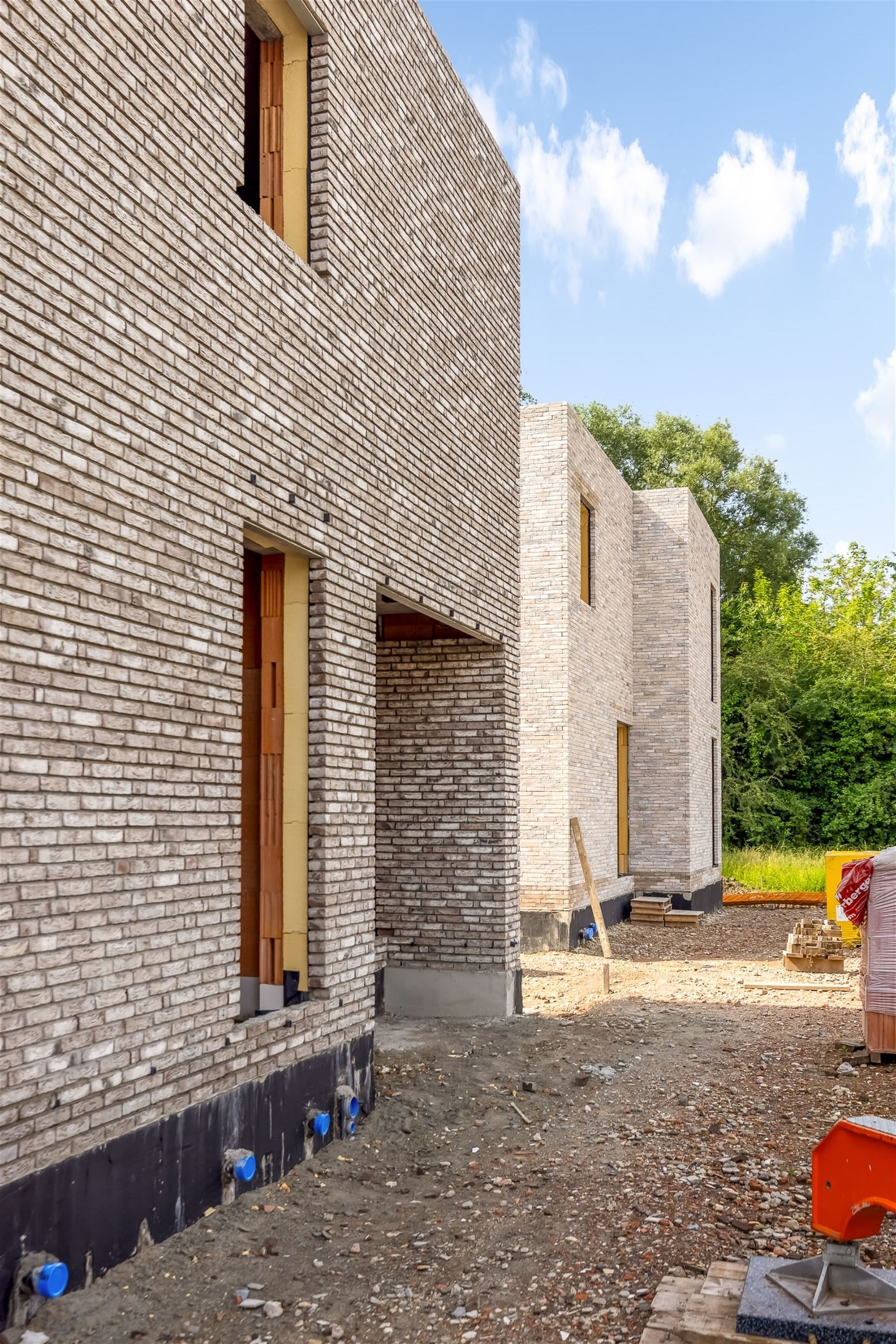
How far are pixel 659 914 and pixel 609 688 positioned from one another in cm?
405

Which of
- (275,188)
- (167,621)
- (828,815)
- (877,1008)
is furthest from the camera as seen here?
(828,815)

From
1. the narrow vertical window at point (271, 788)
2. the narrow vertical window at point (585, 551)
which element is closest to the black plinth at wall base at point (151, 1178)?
the narrow vertical window at point (271, 788)

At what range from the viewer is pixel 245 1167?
17.2 ft

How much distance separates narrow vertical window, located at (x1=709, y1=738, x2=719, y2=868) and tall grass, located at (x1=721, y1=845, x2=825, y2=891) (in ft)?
5.87

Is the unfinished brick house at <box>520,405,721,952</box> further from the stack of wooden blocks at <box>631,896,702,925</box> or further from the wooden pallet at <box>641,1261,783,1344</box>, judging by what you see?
the wooden pallet at <box>641,1261,783,1344</box>

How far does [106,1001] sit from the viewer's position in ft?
14.5

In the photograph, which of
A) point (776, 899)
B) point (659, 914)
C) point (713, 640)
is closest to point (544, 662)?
point (659, 914)

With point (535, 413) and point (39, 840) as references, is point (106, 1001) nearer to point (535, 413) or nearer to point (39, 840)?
point (39, 840)

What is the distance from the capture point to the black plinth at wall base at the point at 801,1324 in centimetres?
355

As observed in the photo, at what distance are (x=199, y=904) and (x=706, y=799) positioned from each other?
18378 millimetres

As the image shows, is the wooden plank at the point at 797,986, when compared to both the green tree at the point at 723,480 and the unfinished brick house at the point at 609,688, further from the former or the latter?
the green tree at the point at 723,480

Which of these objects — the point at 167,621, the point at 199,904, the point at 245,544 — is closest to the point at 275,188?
the point at 245,544

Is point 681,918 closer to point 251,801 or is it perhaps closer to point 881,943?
point 881,943

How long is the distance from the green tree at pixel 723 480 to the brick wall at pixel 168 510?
32.6m
